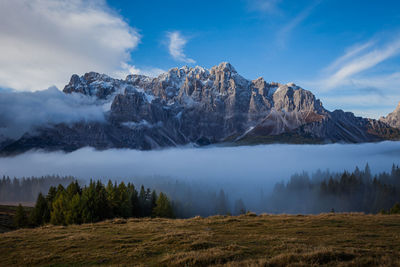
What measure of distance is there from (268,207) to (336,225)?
16964 cm

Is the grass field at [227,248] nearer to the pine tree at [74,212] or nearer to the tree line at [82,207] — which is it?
the pine tree at [74,212]

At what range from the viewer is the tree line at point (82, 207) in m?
53.8

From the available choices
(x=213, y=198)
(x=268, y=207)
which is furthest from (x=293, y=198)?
(x=213, y=198)

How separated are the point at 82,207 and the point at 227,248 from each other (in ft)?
153

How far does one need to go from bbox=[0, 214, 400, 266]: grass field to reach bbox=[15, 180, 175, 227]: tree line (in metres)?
27.4

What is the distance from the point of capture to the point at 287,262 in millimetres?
14203

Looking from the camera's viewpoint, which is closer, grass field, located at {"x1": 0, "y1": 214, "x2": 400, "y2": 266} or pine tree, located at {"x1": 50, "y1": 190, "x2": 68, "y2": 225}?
grass field, located at {"x1": 0, "y1": 214, "x2": 400, "y2": 266}

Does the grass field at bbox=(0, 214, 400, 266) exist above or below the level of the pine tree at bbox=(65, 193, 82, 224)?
above

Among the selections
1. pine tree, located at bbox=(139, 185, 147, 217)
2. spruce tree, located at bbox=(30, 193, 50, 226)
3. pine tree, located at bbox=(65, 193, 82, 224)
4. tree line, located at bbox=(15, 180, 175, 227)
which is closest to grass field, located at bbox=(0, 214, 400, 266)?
pine tree, located at bbox=(65, 193, 82, 224)

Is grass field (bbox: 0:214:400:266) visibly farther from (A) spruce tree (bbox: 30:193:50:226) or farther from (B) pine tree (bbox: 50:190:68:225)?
(A) spruce tree (bbox: 30:193:50:226)

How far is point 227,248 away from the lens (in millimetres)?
18359

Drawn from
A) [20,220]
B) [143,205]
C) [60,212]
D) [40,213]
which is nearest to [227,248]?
[60,212]

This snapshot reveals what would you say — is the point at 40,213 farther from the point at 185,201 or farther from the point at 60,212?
the point at 185,201

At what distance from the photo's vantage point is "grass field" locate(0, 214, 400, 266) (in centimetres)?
1505
